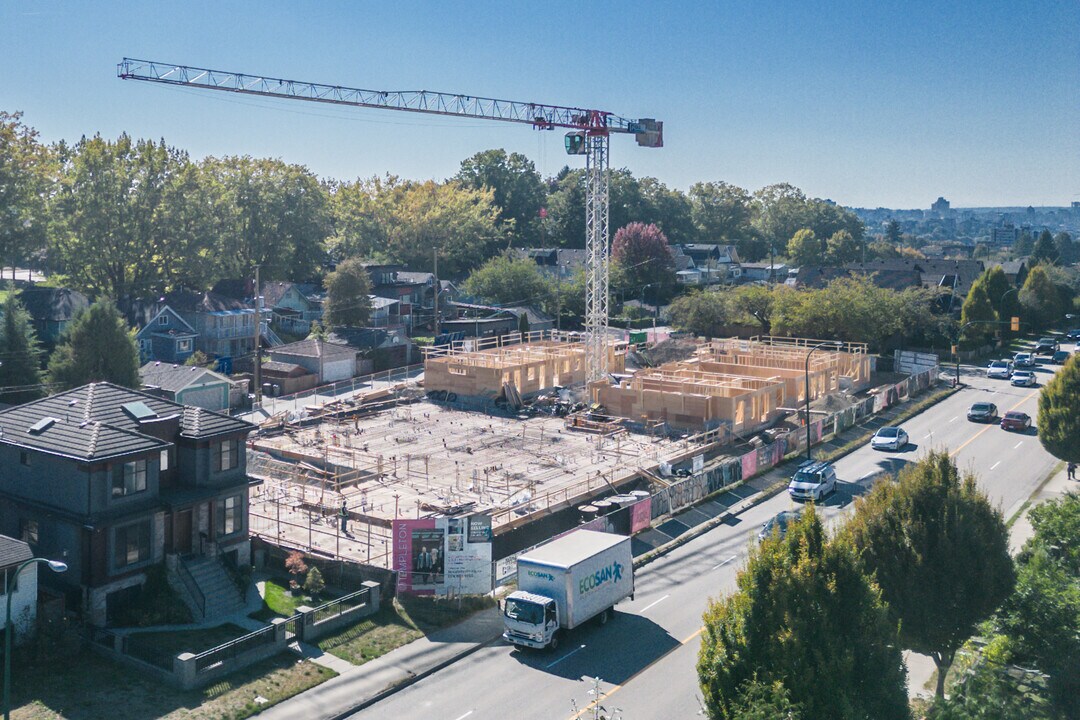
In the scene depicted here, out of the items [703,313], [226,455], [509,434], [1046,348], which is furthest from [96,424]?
[1046,348]

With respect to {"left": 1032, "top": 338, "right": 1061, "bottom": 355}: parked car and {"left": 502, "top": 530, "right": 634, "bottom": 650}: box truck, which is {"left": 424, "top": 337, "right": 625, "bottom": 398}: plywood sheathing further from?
{"left": 1032, "top": 338, "right": 1061, "bottom": 355}: parked car

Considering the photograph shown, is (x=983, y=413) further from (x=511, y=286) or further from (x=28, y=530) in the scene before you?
(x=28, y=530)

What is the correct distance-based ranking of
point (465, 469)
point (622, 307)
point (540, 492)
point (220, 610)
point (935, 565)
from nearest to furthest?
1. point (935, 565)
2. point (220, 610)
3. point (540, 492)
4. point (465, 469)
5. point (622, 307)

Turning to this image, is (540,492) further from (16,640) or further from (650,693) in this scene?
(16,640)

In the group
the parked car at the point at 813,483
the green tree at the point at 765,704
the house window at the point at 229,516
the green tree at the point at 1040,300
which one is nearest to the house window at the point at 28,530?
the house window at the point at 229,516

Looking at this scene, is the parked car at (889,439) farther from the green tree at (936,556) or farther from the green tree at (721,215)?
the green tree at (721,215)

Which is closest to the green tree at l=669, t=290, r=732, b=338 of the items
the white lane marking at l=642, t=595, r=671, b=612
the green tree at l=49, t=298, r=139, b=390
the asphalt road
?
the asphalt road

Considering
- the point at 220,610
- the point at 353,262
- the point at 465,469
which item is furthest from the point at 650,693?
the point at 353,262
